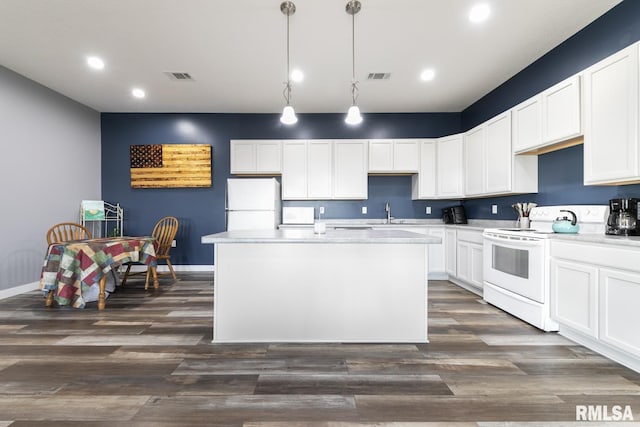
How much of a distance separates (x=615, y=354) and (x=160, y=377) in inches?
118

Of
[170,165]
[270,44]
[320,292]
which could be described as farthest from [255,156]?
[320,292]

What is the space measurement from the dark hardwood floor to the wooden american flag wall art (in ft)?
9.49

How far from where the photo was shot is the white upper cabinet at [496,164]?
3527mm

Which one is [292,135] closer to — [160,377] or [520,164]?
[520,164]

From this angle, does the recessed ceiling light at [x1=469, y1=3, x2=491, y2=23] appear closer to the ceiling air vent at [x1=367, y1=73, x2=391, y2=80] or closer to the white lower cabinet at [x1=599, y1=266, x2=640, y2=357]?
the ceiling air vent at [x1=367, y1=73, x2=391, y2=80]

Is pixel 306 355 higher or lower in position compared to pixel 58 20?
lower

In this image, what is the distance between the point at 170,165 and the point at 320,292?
13.5 ft

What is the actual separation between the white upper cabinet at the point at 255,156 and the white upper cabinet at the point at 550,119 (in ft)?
10.9

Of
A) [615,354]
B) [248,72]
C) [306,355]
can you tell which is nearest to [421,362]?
[306,355]

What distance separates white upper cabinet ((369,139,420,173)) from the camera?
16.5 feet

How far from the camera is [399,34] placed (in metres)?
3.02

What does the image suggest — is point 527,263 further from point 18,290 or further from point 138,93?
point 18,290

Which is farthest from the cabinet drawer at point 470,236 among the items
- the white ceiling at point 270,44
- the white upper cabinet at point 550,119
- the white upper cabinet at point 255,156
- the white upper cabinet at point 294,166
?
the white upper cabinet at point 255,156

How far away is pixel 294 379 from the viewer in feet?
6.19
